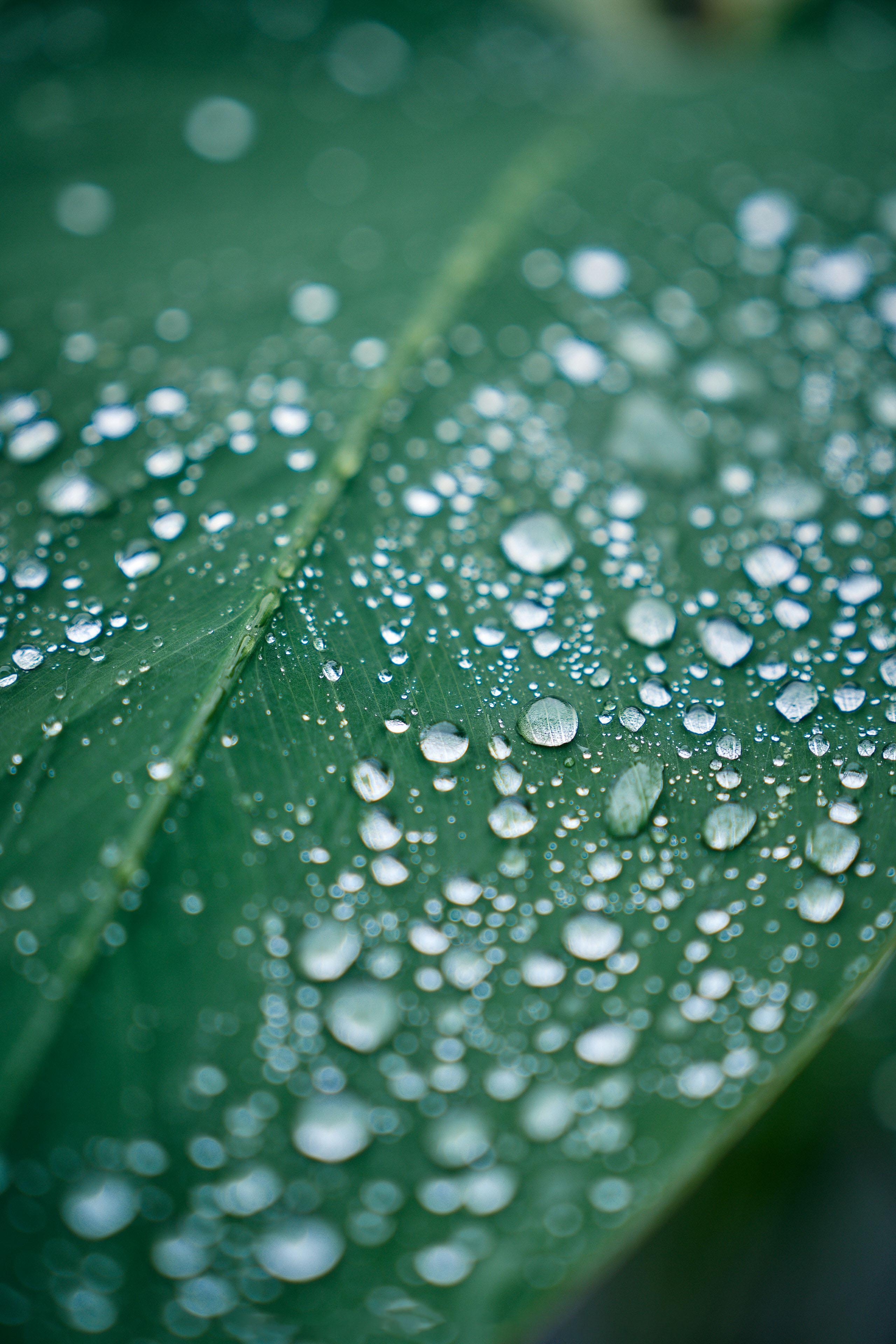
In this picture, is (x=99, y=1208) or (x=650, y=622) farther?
(x=650, y=622)

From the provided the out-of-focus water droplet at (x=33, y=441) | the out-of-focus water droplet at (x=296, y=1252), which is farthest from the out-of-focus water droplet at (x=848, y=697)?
the out-of-focus water droplet at (x=33, y=441)

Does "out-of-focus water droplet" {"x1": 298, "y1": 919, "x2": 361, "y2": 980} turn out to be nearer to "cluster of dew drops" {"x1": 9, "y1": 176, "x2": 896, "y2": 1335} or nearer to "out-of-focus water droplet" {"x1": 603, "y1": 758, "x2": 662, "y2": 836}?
"cluster of dew drops" {"x1": 9, "y1": 176, "x2": 896, "y2": 1335}

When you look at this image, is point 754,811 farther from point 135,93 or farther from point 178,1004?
point 135,93

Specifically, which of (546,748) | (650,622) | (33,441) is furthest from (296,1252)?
(33,441)

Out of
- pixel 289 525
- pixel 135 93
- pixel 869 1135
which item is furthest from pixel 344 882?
pixel 869 1135

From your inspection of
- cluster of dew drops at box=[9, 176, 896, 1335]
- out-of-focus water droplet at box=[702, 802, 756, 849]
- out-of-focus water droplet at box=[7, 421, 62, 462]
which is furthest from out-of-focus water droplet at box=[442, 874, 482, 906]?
out-of-focus water droplet at box=[7, 421, 62, 462]

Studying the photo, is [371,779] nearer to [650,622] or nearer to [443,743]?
[443,743]

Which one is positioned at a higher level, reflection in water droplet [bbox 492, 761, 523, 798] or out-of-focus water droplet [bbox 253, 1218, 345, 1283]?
reflection in water droplet [bbox 492, 761, 523, 798]

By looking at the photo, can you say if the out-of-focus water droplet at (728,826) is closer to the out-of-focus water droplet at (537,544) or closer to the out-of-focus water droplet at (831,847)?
the out-of-focus water droplet at (831,847)

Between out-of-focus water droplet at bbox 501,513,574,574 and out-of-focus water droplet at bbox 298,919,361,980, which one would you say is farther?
out-of-focus water droplet at bbox 501,513,574,574
